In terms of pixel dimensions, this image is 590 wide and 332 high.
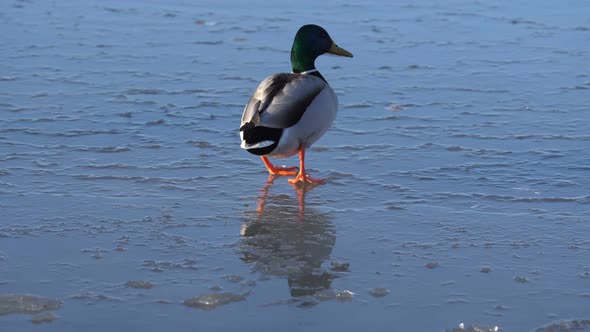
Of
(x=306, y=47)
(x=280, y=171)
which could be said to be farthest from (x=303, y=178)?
(x=306, y=47)

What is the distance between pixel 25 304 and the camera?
3746 mm

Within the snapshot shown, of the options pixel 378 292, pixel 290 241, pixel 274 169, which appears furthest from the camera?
pixel 274 169

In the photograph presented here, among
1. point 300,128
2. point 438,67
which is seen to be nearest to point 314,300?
point 300,128

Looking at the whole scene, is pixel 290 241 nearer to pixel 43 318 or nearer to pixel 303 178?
pixel 303 178

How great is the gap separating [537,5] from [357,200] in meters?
6.70

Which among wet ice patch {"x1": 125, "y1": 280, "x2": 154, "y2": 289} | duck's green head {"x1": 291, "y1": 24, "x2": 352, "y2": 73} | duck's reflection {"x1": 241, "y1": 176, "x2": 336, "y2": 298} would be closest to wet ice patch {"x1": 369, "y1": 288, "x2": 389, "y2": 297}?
duck's reflection {"x1": 241, "y1": 176, "x2": 336, "y2": 298}

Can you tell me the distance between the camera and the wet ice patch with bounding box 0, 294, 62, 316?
370 centimetres

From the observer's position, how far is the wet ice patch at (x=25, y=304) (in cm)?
370

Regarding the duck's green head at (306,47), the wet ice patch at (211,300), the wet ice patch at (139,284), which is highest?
the duck's green head at (306,47)

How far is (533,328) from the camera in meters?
3.62

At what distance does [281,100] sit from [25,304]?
2.23 meters

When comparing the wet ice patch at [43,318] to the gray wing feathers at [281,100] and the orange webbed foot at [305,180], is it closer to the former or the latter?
the gray wing feathers at [281,100]

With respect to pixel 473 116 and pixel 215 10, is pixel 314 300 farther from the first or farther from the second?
pixel 215 10

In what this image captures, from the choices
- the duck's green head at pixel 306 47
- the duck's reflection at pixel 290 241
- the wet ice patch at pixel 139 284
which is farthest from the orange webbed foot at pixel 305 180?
the wet ice patch at pixel 139 284
